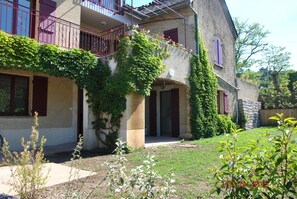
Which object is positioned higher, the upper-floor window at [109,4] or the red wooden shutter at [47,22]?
the upper-floor window at [109,4]

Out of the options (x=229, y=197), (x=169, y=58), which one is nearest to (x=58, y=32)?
(x=169, y=58)

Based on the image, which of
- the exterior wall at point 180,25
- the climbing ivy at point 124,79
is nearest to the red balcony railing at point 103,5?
the exterior wall at point 180,25

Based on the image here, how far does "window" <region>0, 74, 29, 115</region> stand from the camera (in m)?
9.95

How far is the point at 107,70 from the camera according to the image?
9.68 meters

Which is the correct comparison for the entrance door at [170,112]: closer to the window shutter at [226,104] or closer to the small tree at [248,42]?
the window shutter at [226,104]

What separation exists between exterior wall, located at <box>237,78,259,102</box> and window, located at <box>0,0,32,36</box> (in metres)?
14.7

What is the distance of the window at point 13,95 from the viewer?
9.95m

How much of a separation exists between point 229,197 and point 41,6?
10.8m

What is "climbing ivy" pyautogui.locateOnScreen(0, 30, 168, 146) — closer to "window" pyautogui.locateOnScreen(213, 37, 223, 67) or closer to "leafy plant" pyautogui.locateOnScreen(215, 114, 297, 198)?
"leafy plant" pyautogui.locateOnScreen(215, 114, 297, 198)

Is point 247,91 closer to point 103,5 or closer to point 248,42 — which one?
point 103,5

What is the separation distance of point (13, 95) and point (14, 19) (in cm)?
293

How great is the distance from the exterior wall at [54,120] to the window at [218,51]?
8.89 meters

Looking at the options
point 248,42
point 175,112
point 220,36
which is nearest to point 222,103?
point 175,112

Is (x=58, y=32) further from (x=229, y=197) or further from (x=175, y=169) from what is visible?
(x=229, y=197)
